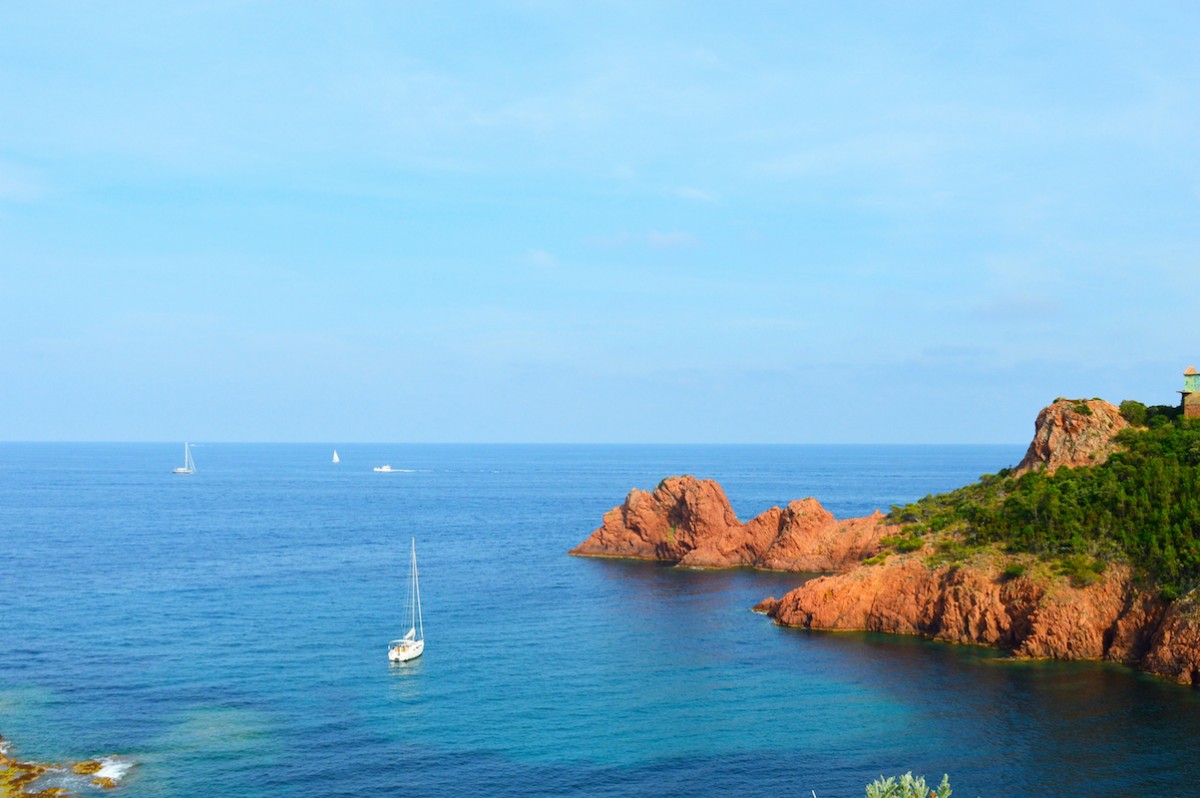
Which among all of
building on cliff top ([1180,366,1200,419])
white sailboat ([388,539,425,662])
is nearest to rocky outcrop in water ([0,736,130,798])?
white sailboat ([388,539,425,662])

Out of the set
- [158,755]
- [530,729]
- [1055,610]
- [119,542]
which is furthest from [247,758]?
[119,542]

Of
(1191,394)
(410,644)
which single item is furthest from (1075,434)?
(410,644)

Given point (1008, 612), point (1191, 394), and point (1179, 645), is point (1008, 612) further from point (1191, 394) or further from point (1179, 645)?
point (1191, 394)

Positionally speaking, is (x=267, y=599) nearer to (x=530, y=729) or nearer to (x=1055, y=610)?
(x=530, y=729)

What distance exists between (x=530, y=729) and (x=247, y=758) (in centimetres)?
1869

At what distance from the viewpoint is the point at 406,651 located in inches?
3359

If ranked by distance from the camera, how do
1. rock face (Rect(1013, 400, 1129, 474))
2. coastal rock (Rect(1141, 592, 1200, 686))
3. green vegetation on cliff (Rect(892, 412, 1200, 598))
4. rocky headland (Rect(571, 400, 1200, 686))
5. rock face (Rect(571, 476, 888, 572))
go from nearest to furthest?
1. coastal rock (Rect(1141, 592, 1200, 686))
2. rocky headland (Rect(571, 400, 1200, 686))
3. green vegetation on cliff (Rect(892, 412, 1200, 598))
4. rock face (Rect(1013, 400, 1129, 474))
5. rock face (Rect(571, 476, 888, 572))

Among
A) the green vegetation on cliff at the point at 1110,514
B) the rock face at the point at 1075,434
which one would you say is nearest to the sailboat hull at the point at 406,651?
the green vegetation on cliff at the point at 1110,514

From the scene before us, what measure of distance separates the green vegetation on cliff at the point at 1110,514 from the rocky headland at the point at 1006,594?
1.44 m

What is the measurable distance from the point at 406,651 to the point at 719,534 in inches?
2888

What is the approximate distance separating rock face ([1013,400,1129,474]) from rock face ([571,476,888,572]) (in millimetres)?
25715

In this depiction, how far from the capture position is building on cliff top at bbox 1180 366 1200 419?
354 feet

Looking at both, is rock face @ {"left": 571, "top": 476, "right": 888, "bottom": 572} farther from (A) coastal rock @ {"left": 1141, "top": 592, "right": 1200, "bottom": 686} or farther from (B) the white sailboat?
(B) the white sailboat

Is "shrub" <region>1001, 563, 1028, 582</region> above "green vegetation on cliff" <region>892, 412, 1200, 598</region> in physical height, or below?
below
